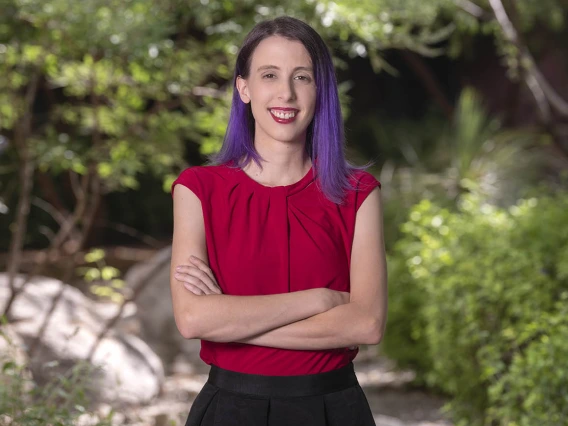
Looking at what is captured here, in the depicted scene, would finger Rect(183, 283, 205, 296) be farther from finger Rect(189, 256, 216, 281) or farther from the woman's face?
the woman's face

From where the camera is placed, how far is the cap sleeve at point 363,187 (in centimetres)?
185

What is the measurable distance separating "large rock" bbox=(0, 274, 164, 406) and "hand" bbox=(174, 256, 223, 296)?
3.25m

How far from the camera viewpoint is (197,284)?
1.75 metres

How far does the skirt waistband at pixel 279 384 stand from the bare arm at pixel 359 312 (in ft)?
0.21

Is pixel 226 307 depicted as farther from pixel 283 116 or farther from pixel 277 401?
pixel 283 116

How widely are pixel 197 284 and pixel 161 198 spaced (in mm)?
10532

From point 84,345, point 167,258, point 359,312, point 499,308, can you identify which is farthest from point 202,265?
point 167,258

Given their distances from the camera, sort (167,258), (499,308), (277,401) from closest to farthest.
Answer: (277,401), (499,308), (167,258)

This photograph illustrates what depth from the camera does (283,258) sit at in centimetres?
177

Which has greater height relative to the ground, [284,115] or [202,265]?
[284,115]

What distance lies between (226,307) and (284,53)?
55 centimetres

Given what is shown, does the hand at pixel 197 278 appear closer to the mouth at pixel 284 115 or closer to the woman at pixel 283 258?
the woman at pixel 283 258

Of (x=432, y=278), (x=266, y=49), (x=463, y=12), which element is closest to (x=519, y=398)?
(x=432, y=278)

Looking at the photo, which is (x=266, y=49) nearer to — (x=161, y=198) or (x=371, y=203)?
(x=371, y=203)
